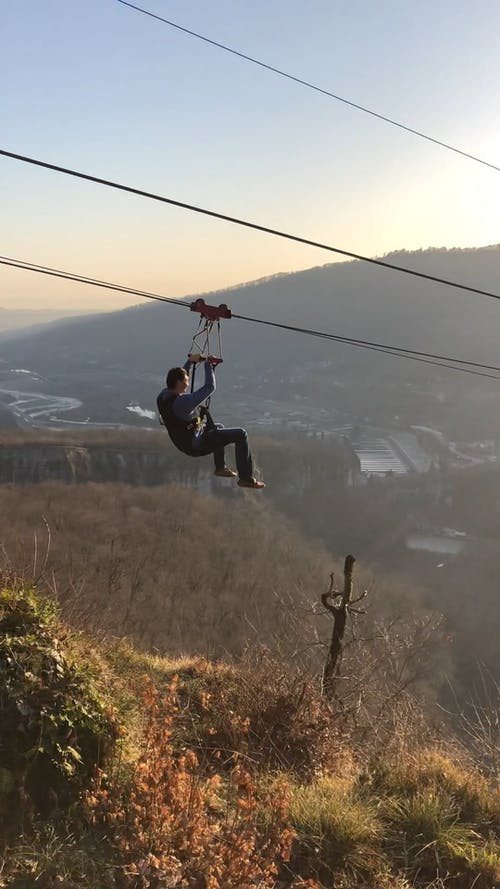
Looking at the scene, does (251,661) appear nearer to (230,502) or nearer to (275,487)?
(230,502)

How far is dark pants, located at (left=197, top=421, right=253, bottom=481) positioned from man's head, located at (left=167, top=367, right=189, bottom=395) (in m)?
0.68

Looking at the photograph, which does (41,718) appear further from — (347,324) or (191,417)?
(347,324)

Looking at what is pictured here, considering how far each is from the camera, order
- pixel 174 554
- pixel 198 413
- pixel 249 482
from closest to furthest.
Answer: pixel 198 413, pixel 249 482, pixel 174 554

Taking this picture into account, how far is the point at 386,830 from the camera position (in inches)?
196

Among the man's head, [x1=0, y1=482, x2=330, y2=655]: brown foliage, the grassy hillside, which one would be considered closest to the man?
the man's head

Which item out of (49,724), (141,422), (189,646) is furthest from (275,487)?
(49,724)

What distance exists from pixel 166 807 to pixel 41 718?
44.6 inches

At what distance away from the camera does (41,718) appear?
14.5 feet

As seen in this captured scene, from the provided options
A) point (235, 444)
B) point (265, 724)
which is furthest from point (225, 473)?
point (265, 724)

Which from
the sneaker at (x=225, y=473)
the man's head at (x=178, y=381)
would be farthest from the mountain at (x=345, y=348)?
the man's head at (x=178, y=381)

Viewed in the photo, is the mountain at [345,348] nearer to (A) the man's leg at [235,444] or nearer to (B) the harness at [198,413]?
(A) the man's leg at [235,444]

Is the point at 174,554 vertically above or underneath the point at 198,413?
underneath

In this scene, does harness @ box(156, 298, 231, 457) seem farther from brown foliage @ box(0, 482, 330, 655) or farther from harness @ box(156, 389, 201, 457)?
brown foliage @ box(0, 482, 330, 655)

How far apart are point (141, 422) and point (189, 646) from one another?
65.3 meters
